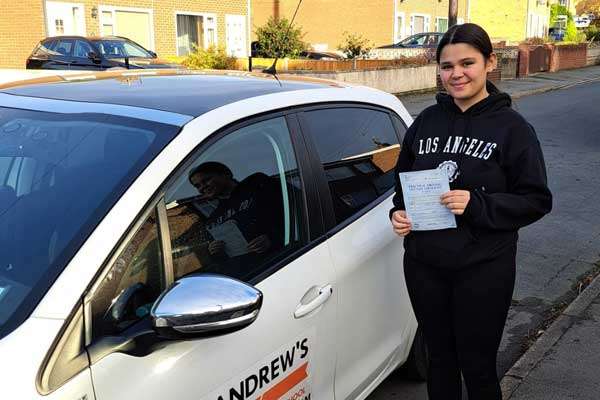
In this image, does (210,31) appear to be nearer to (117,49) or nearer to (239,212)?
(117,49)

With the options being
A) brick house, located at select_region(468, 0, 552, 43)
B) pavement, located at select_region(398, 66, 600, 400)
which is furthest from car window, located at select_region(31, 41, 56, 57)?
brick house, located at select_region(468, 0, 552, 43)

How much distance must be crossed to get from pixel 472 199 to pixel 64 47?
15545mm

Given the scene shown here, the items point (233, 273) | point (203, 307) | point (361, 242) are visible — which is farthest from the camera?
point (361, 242)

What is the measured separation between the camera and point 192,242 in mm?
2006

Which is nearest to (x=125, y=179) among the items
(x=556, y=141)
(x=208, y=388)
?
(x=208, y=388)

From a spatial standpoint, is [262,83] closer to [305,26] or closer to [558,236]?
[558,236]

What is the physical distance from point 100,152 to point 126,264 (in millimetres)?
399

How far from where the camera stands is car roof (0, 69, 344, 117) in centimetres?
220

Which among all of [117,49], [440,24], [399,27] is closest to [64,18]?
[117,49]

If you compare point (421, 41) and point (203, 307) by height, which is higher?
point (421, 41)

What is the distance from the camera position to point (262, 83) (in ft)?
8.94

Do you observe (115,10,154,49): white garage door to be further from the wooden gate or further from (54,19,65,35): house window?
the wooden gate

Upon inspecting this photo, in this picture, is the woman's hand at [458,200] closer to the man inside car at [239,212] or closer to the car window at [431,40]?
the man inside car at [239,212]

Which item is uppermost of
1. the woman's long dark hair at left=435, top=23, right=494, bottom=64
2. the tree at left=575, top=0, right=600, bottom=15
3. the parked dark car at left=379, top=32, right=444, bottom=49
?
the tree at left=575, top=0, right=600, bottom=15
